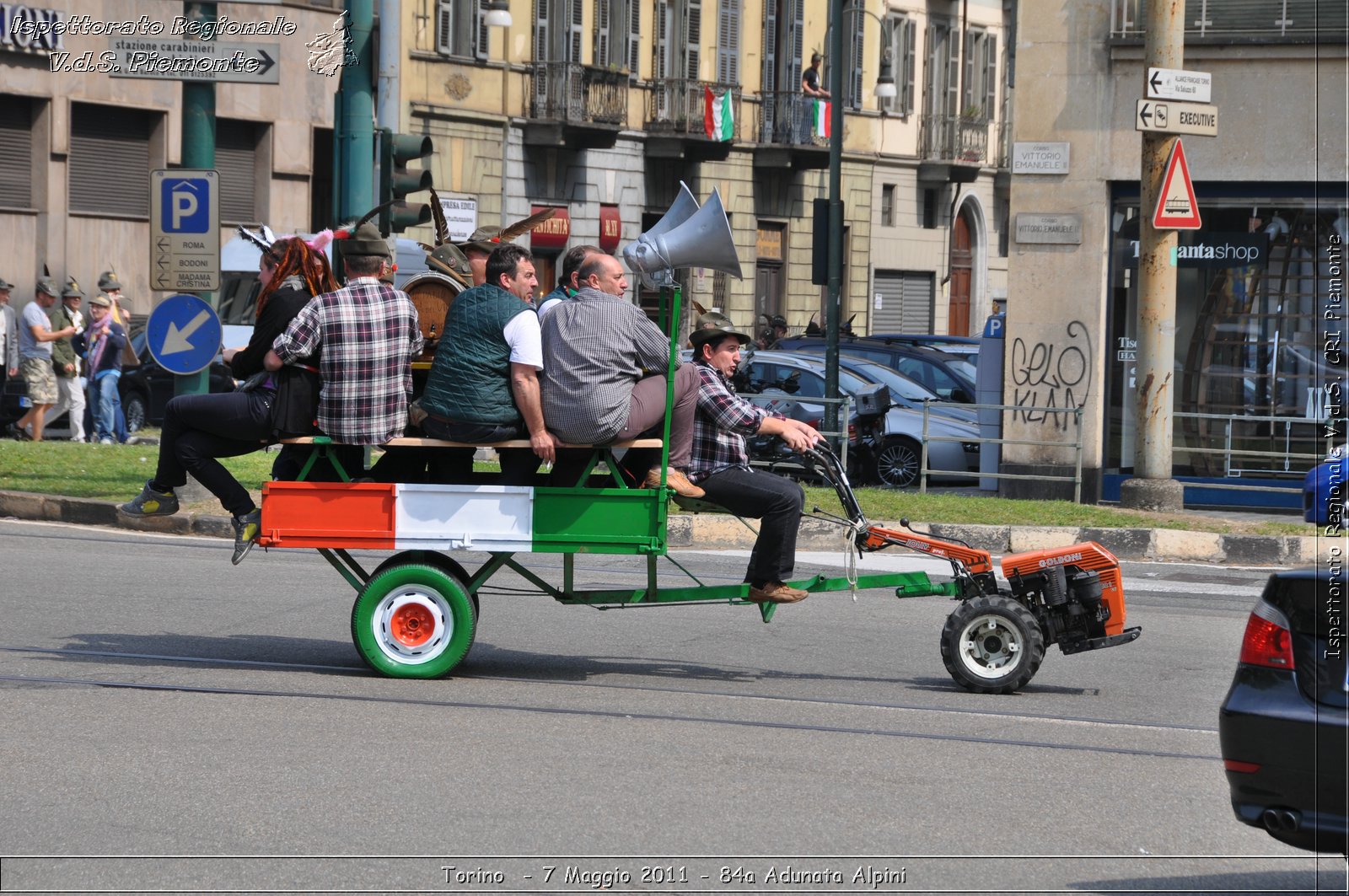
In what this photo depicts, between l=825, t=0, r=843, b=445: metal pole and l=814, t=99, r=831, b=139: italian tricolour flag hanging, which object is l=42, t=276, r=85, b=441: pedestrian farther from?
l=814, t=99, r=831, b=139: italian tricolour flag hanging

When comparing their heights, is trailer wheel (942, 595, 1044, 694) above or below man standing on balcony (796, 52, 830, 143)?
below

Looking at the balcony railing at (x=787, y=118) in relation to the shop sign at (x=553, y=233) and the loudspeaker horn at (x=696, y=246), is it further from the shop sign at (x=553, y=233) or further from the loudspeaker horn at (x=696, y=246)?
the loudspeaker horn at (x=696, y=246)

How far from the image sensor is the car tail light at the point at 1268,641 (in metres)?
4.73

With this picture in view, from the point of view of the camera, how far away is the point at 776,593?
26.2ft

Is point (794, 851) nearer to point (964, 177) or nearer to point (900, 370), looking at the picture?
point (900, 370)

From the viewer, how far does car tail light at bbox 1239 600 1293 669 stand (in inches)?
186

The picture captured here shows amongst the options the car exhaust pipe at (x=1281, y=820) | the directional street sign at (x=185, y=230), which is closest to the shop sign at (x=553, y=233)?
the directional street sign at (x=185, y=230)

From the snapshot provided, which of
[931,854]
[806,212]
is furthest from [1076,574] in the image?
[806,212]

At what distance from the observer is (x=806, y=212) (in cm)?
4450

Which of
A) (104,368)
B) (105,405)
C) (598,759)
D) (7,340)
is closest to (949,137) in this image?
(105,405)

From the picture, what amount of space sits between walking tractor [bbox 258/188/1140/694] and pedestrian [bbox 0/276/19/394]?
13.4 m

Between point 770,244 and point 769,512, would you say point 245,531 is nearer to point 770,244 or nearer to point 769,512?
point 769,512

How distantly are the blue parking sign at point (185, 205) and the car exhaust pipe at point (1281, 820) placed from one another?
1131cm

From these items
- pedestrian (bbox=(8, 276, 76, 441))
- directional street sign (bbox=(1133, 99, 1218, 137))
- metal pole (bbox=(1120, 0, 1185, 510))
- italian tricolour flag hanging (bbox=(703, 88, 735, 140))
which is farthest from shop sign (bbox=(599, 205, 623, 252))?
directional street sign (bbox=(1133, 99, 1218, 137))
